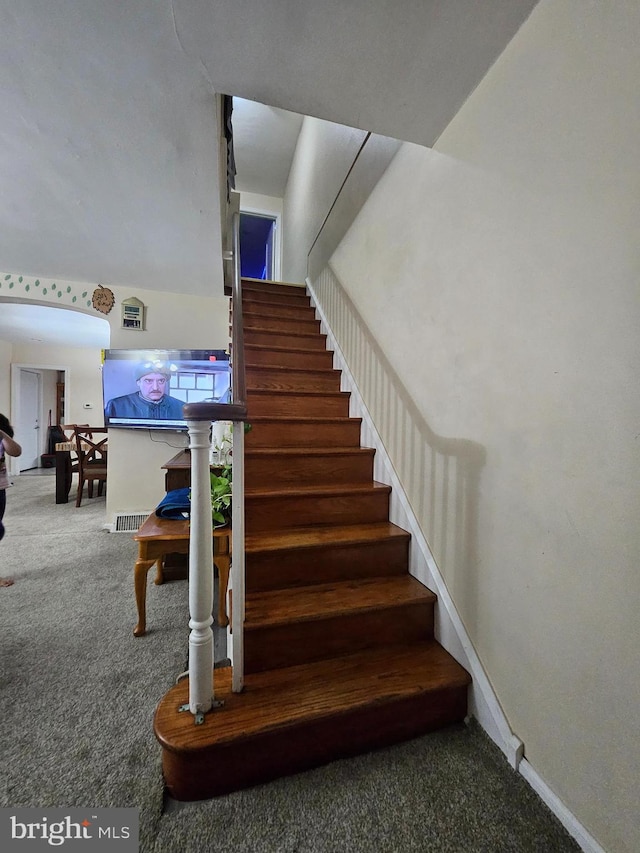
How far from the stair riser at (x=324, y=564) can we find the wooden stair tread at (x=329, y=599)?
0.11 ft

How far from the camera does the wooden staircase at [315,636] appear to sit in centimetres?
94

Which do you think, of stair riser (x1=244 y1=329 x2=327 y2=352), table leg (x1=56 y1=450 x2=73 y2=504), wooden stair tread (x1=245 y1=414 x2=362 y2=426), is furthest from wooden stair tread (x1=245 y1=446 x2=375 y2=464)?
table leg (x1=56 y1=450 x2=73 y2=504)

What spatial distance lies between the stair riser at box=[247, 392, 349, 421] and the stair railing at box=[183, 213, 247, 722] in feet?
4.11

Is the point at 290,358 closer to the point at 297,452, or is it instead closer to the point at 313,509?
the point at 297,452

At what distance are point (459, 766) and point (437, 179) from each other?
222 cm

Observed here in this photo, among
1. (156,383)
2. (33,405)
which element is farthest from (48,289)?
(33,405)

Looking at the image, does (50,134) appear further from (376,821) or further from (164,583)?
(376,821)

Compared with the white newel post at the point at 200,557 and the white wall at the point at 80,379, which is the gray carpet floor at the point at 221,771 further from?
the white wall at the point at 80,379

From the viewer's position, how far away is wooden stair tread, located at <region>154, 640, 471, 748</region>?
3.06 feet

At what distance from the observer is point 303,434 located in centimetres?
217

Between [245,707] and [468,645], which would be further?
[468,645]

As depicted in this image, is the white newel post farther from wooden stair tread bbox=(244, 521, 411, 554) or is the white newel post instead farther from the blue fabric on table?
the blue fabric on table

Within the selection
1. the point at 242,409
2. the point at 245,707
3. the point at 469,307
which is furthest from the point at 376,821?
the point at 469,307

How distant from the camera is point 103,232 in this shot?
2453 millimetres
